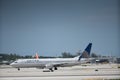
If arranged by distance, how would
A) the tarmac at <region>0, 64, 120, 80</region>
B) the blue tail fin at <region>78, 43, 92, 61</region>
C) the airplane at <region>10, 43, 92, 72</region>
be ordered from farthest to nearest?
the blue tail fin at <region>78, 43, 92, 61</region> → the airplane at <region>10, 43, 92, 72</region> → the tarmac at <region>0, 64, 120, 80</region>

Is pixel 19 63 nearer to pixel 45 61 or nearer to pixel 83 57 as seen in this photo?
pixel 45 61

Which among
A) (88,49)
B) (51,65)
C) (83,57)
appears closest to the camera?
(51,65)

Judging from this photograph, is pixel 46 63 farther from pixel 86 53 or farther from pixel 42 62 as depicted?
pixel 86 53

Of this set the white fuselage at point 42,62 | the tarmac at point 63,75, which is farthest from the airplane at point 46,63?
the tarmac at point 63,75

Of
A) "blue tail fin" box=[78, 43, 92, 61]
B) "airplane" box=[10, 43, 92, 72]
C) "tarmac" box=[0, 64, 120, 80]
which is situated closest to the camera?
"tarmac" box=[0, 64, 120, 80]

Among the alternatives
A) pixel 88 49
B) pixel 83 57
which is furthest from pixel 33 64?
pixel 88 49

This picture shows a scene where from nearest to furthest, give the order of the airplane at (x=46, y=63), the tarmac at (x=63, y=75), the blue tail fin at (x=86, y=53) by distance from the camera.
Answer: the tarmac at (x=63, y=75), the airplane at (x=46, y=63), the blue tail fin at (x=86, y=53)

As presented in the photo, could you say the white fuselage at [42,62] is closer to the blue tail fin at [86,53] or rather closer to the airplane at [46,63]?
the airplane at [46,63]

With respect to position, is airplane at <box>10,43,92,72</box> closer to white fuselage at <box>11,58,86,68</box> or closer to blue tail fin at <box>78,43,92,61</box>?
white fuselage at <box>11,58,86,68</box>

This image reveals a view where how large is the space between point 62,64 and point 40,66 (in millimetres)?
4984

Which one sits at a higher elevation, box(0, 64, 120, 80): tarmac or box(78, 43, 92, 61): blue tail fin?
box(78, 43, 92, 61): blue tail fin

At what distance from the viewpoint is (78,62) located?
8081 cm

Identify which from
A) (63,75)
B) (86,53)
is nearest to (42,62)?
(86,53)

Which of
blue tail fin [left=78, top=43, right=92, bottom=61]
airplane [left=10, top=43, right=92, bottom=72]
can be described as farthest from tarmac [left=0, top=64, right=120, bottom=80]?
blue tail fin [left=78, top=43, right=92, bottom=61]
